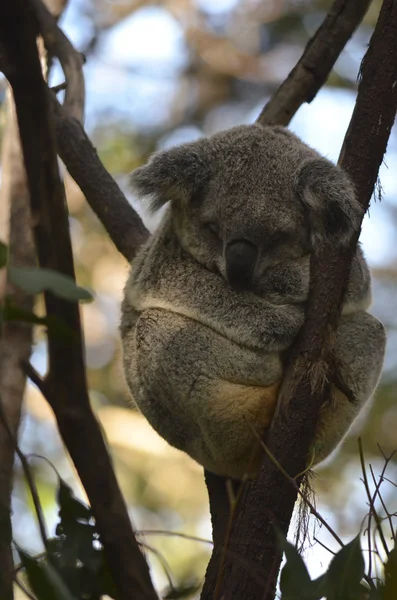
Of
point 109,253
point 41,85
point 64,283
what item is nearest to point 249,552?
point 64,283

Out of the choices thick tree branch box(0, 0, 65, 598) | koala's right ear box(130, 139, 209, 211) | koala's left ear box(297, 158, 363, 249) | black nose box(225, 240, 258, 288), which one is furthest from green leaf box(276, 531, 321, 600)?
thick tree branch box(0, 0, 65, 598)

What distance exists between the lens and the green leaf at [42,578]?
1547 millimetres

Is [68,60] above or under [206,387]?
above

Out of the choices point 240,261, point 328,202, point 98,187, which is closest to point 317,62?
point 98,187

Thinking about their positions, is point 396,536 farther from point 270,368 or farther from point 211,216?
point 211,216

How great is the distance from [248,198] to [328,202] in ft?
1.11

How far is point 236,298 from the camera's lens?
3.09 m

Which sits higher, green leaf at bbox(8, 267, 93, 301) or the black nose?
the black nose

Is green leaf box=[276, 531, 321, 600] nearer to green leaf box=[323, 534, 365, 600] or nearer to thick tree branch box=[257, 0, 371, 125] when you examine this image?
green leaf box=[323, 534, 365, 600]

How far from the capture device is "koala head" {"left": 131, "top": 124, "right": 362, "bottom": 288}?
3.00m

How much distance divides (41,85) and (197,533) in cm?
854

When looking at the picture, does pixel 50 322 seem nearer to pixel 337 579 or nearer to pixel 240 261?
pixel 337 579

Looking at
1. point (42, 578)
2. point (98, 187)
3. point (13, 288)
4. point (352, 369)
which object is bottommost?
point (42, 578)

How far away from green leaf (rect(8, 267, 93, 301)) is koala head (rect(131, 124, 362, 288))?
1.53 meters
